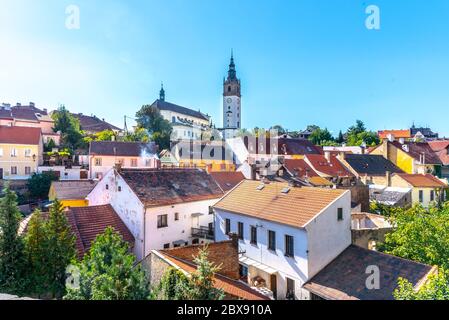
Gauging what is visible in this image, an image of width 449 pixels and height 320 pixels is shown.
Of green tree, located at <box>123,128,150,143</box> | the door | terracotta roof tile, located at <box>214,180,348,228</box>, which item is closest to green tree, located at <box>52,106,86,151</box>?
green tree, located at <box>123,128,150,143</box>

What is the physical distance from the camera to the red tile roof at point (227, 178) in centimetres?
2587

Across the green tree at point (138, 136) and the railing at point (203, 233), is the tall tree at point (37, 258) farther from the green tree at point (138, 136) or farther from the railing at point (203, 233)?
the green tree at point (138, 136)

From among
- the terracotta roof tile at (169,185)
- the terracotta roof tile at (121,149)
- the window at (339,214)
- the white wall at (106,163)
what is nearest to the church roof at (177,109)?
the terracotta roof tile at (121,149)

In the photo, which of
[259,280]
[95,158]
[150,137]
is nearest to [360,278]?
[259,280]

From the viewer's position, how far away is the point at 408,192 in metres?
26.1

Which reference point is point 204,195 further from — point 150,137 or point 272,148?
point 150,137

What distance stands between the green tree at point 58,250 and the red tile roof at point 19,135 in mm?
28389

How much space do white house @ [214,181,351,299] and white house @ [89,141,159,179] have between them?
858 inches

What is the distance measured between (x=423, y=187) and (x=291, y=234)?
21293 mm

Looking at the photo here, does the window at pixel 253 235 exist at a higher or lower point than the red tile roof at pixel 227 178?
lower

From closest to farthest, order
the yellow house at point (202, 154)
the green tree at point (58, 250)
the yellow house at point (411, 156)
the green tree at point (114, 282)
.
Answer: the green tree at point (114, 282)
the green tree at point (58, 250)
the yellow house at point (411, 156)
the yellow house at point (202, 154)

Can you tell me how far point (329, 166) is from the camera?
36.1 meters

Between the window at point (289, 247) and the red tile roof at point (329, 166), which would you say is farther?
the red tile roof at point (329, 166)
